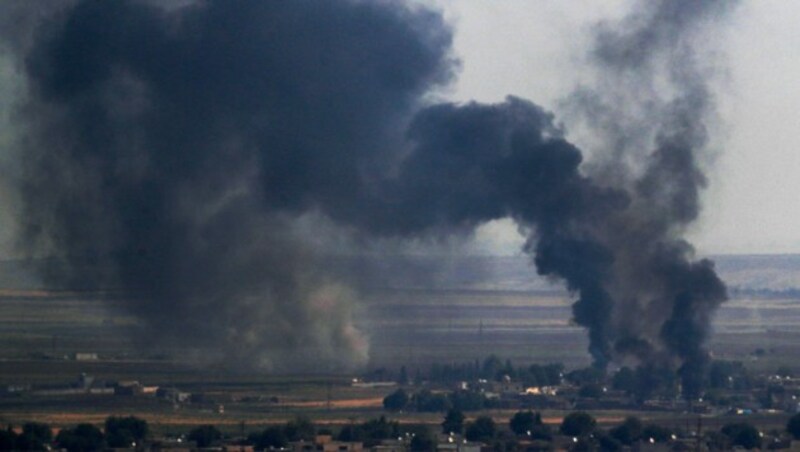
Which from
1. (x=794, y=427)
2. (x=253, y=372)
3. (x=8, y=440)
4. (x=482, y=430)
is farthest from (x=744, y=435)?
(x=253, y=372)

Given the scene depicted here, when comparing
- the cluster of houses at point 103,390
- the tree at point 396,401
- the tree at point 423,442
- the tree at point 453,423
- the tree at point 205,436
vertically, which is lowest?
the tree at point 423,442

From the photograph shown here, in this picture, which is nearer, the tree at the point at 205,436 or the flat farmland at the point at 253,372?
the tree at the point at 205,436

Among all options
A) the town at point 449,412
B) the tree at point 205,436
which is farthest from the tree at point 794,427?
the tree at point 205,436

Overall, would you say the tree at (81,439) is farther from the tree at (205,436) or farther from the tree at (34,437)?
the tree at (205,436)

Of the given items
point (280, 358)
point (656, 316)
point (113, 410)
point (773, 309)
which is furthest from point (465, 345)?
point (773, 309)

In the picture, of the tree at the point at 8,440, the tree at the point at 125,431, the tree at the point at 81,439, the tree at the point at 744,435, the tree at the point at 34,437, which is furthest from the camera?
the tree at the point at 744,435

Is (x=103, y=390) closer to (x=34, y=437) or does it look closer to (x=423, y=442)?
(x=34, y=437)
